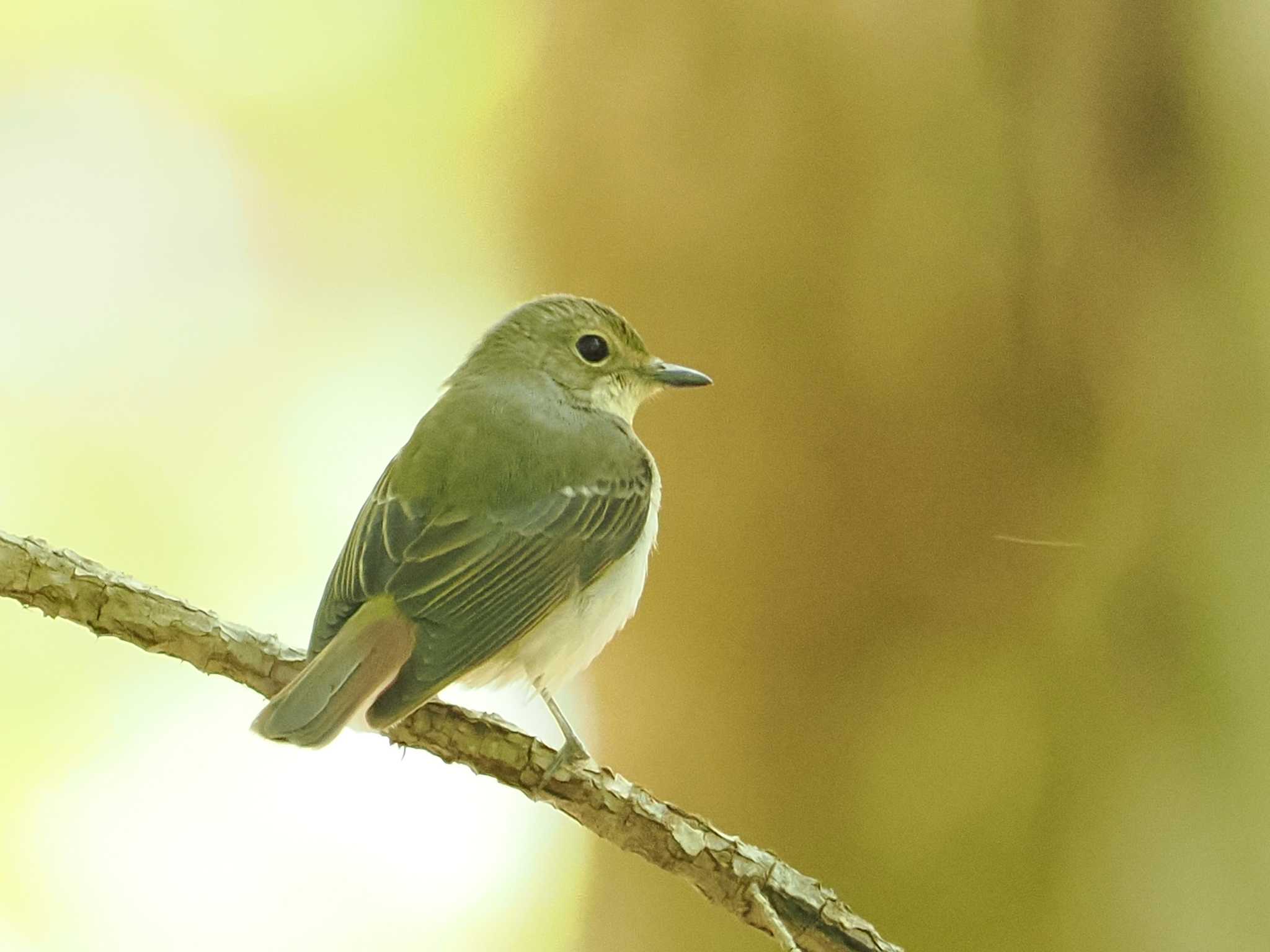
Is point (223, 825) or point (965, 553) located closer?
point (223, 825)

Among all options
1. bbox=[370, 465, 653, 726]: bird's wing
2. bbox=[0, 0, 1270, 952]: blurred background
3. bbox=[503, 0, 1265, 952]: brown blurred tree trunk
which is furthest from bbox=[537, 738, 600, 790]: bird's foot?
bbox=[503, 0, 1265, 952]: brown blurred tree trunk

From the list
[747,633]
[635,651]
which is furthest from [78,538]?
[747,633]

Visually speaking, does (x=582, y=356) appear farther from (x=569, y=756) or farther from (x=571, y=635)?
(x=569, y=756)

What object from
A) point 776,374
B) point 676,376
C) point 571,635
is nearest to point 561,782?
point 571,635

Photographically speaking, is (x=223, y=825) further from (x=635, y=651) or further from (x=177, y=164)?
(x=177, y=164)

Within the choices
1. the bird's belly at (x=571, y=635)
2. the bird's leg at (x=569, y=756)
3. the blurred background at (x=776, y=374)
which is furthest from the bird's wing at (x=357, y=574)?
the blurred background at (x=776, y=374)

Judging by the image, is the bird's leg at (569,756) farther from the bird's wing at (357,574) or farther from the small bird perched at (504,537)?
the bird's wing at (357,574)
